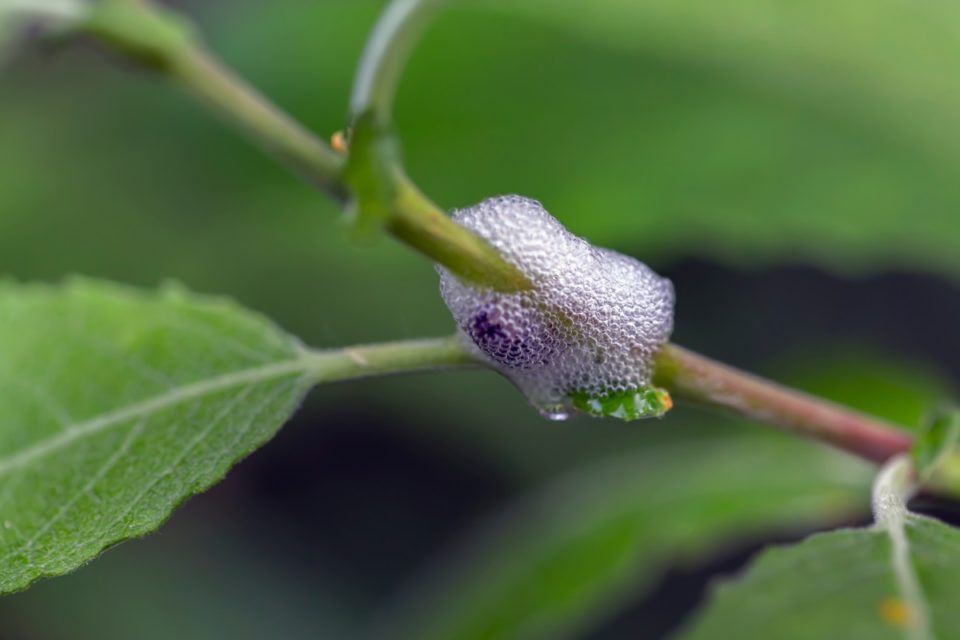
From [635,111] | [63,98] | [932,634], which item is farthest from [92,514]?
[63,98]

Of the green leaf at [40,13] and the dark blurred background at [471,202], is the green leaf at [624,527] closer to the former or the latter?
the dark blurred background at [471,202]

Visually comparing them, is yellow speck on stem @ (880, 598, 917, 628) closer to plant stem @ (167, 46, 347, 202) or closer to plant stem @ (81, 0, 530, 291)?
plant stem @ (81, 0, 530, 291)

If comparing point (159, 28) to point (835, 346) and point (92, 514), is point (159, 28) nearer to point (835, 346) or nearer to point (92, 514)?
point (92, 514)

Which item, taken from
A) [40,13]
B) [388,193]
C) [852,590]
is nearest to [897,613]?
[852,590]

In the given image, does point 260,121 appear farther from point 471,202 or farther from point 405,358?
point 471,202

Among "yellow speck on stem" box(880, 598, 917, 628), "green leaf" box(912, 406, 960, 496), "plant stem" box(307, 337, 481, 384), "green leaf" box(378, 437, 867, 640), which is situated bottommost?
"green leaf" box(378, 437, 867, 640)

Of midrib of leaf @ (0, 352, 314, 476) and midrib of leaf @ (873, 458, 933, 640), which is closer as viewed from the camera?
midrib of leaf @ (873, 458, 933, 640)

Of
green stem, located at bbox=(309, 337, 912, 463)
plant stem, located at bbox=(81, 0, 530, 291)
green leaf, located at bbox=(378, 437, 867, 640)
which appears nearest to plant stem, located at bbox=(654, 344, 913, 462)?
green stem, located at bbox=(309, 337, 912, 463)
